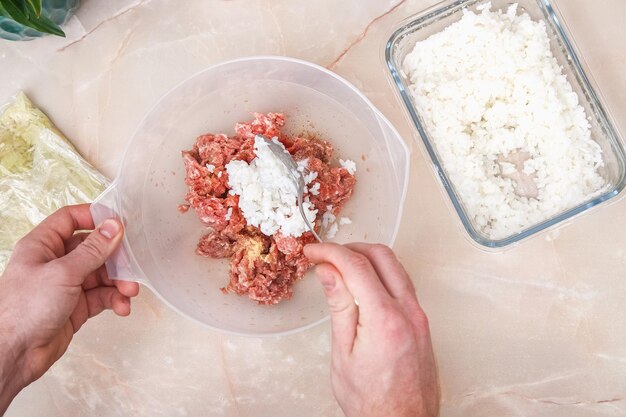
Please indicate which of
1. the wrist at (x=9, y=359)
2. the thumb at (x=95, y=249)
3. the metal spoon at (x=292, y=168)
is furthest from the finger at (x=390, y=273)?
the wrist at (x=9, y=359)

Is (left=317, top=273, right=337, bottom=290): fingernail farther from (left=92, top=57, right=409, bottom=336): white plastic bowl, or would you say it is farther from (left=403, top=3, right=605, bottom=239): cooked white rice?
(left=403, top=3, right=605, bottom=239): cooked white rice

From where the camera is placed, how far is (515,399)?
57.6 inches

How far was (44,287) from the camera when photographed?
1.14m

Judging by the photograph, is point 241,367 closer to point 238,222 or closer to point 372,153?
point 238,222

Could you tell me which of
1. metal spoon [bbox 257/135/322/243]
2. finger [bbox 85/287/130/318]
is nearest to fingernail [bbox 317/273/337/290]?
metal spoon [bbox 257/135/322/243]

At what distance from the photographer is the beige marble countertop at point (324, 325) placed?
4.77 feet

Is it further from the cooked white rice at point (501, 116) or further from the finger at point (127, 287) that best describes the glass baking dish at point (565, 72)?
the finger at point (127, 287)

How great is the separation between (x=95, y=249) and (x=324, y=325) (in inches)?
22.1

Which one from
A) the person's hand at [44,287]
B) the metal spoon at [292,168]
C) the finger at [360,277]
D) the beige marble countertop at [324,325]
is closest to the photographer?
the finger at [360,277]

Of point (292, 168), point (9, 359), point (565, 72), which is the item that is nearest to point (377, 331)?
point (292, 168)

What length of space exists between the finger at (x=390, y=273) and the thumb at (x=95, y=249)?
1.62ft

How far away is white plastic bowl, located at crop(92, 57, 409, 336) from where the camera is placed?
4.45 feet

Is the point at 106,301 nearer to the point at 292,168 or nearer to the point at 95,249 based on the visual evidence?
the point at 95,249

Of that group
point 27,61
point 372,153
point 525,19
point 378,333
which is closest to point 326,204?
point 372,153
